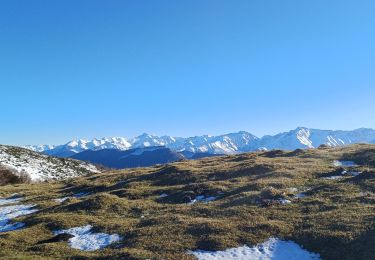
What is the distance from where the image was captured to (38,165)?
107500mm

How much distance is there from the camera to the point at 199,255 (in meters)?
26.1

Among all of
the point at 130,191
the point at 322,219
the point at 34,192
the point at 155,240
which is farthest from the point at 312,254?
the point at 34,192

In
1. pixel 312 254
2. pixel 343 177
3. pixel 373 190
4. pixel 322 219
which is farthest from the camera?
pixel 343 177

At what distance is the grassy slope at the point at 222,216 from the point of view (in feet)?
89.6

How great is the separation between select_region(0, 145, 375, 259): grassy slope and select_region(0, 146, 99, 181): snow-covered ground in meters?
48.9

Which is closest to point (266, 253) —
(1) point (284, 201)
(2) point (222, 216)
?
(2) point (222, 216)

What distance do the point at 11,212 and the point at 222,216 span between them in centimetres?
2677

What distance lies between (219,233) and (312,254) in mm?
6752

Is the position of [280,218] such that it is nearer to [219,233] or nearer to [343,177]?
[219,233]

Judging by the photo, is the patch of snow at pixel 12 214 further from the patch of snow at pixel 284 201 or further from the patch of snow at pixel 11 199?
the patch of snow at pixel 284 201

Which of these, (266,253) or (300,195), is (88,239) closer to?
(266,253)

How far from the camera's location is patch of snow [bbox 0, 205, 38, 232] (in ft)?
128

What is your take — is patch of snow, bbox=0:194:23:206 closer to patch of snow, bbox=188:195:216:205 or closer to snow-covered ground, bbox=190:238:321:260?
patch of snow, bbox=188:195:216:205

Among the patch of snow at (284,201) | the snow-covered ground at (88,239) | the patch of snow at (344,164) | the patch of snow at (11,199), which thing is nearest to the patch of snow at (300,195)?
the patch of snow at (284,201)
